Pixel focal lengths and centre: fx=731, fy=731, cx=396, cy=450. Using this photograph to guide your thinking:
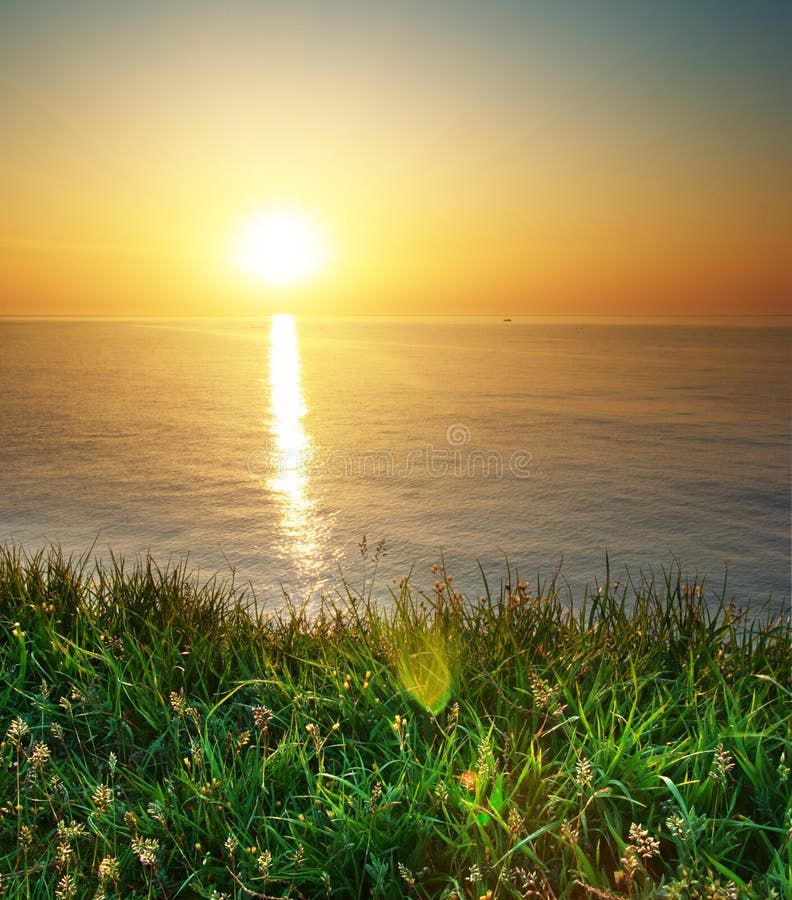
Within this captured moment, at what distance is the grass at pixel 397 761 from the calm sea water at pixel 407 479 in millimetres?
789

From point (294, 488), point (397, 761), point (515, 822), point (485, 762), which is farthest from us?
point (294, 488)

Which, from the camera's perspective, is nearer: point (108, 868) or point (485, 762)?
point (108, 868)

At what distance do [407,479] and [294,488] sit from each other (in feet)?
4.19

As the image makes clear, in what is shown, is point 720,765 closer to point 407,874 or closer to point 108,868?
point 407,874

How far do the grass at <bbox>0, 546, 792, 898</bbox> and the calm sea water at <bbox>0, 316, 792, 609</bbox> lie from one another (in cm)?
79

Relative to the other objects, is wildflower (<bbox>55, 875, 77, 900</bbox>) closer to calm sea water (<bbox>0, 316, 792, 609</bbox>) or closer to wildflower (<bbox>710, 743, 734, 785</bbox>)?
wildflower (<bbox>710, 743, 734, 785</bbox>)

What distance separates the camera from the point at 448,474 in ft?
27.6

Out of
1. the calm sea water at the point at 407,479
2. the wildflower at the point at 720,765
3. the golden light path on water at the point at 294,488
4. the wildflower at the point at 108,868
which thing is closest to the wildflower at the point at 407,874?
the wildflower at the point at 108,868

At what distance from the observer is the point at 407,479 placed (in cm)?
818

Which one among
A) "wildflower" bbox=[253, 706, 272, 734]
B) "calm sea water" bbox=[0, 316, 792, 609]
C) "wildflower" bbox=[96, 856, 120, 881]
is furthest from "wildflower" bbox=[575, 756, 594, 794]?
"calm sea water" bbox=[0, 316, 792, 609]

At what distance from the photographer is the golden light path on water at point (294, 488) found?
572cm

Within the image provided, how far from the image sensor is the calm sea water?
5676mm

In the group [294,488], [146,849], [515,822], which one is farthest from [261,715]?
[294,488]

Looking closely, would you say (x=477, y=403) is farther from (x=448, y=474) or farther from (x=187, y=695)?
(x=187, y=695)
